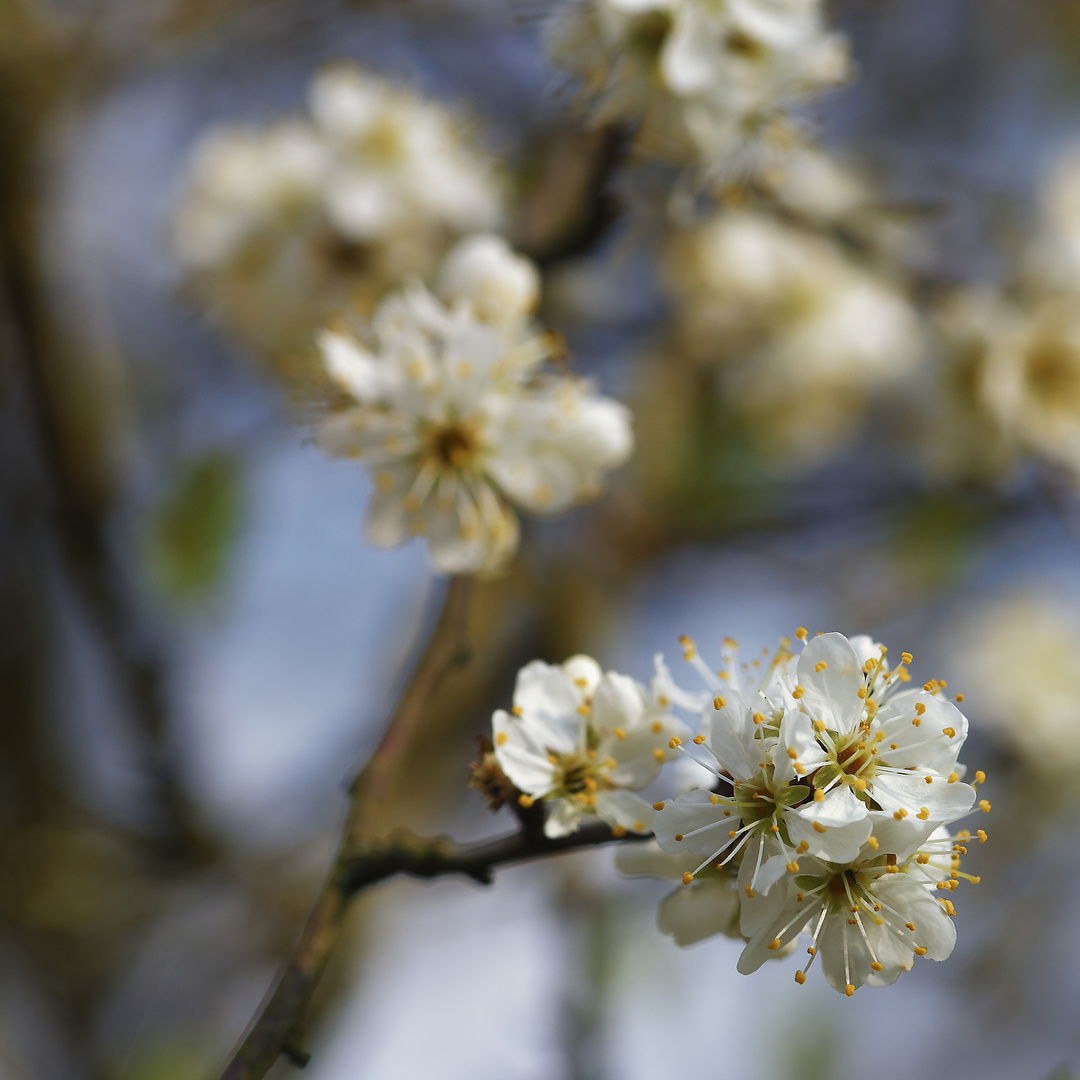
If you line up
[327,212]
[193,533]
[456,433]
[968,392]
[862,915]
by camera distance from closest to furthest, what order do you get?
[862,915] → [456,433] → [327,212] → [968,392] → [193,533]

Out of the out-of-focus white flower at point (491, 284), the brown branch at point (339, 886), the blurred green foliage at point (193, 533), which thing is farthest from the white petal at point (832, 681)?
the blurred green foliage at point (193, 533)

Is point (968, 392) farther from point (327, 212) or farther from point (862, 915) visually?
point (862, 915)

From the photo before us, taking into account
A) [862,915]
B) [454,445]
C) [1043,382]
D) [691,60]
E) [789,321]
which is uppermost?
[691,60]

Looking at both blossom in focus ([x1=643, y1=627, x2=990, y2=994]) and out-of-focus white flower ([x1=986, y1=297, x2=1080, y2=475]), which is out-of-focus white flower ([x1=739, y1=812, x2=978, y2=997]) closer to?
blossom in focus ([x1=643, y1=627, x2=990, y2=994])

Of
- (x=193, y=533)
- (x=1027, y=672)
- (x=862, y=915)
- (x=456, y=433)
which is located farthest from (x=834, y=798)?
(x=1027, y=672)

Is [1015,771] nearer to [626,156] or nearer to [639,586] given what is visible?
[639,586]

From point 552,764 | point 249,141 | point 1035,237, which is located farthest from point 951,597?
point 552,764

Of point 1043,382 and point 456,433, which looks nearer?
point 456,433
